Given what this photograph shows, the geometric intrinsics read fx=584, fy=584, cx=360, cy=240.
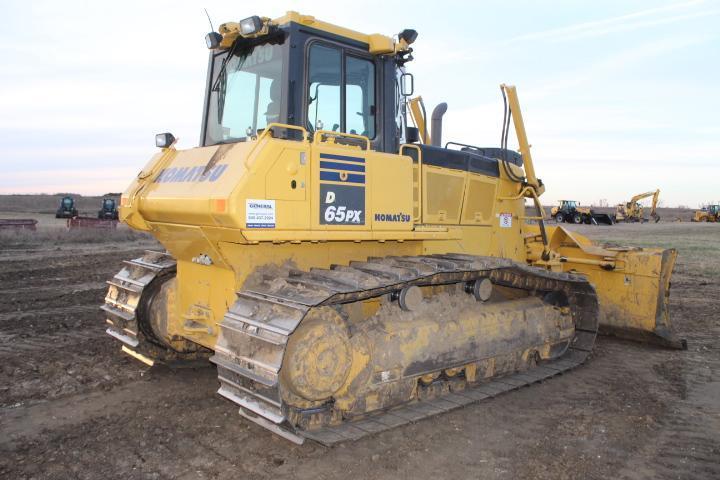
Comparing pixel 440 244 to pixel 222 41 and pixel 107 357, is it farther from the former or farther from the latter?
pixel 107 357

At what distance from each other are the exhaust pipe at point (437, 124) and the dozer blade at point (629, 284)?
2.31 m

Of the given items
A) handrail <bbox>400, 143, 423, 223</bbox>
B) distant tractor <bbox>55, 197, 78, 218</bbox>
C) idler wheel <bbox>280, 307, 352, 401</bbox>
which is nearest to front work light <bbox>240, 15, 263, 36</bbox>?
handrail <bbox>400, 143, 423, 223</bbox>

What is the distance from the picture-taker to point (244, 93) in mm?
5645

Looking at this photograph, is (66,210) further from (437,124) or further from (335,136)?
(335,136)

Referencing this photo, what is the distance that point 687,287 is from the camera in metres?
12.8

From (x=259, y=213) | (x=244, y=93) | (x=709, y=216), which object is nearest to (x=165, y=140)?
(x=244, y=93)

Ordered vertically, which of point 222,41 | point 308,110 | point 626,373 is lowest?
point 626,373

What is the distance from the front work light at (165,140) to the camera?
19.2 feet

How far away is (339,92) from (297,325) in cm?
234

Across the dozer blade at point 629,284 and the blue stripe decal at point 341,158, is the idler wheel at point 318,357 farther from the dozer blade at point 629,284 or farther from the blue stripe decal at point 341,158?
the dozer blade at point 629,284

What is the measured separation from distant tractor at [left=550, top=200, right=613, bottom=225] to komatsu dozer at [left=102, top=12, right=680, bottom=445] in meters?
46.4

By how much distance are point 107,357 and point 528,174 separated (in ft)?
19.3

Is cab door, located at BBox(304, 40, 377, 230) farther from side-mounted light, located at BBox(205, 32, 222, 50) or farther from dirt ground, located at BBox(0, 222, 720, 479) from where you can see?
dirt ground, located at BBox(0, 222, 720, 479)

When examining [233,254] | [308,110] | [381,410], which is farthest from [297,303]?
[308,110]
